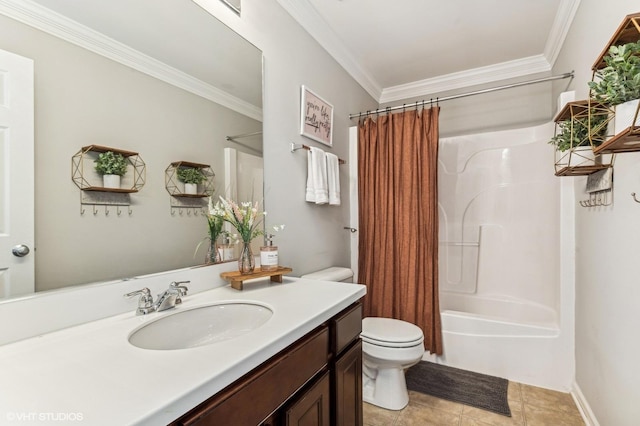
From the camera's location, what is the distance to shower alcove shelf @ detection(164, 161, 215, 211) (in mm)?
1184

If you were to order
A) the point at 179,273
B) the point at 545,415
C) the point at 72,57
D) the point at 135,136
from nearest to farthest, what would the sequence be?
the point at 72,57
the point at 135,136
the point at 179,273
the point at 545,415

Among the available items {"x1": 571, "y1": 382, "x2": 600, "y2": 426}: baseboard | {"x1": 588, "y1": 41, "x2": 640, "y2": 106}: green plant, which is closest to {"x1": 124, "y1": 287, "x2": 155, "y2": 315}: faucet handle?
{"x1": 588, "y1": 41, "x2": 640, "y2": 106}: green plant

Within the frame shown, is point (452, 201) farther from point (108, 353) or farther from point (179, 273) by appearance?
point (108, 353)

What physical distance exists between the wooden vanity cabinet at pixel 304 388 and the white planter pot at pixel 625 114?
3.36ft

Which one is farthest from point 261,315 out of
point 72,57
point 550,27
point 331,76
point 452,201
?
point 550,27

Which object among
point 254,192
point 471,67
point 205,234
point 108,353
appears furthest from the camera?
point 471,67

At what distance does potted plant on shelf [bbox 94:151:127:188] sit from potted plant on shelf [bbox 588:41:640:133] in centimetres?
149

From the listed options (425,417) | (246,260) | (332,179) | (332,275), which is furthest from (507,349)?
(246,260)

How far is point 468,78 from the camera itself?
116 inches

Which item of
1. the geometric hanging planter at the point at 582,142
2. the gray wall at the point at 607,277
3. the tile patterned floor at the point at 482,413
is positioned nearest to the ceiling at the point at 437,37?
the gray wall at the point at 607,277

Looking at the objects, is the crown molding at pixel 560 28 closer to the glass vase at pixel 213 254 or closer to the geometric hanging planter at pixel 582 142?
the geometric hanging planter at pixel 582 142

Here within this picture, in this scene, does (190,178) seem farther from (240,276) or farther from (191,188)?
(240,276)

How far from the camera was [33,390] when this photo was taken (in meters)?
0.56

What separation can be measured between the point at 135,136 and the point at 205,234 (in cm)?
46
